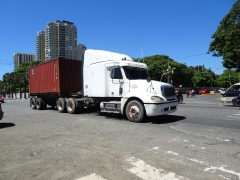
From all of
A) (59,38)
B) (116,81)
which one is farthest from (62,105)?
(59,38)

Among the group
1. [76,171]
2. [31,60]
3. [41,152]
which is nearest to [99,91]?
[41,152]

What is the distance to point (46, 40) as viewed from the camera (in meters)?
39.2

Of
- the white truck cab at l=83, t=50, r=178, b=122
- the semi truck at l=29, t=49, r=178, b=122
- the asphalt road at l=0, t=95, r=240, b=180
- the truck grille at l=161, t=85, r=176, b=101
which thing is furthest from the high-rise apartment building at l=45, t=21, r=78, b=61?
the asphalt road at l=0, t=95, r=240, b=180

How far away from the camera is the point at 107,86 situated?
10266mm

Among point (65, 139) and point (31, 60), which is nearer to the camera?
point (65, 139)

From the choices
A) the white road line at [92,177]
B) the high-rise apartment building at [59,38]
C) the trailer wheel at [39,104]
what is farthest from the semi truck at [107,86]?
the high-rise apartment building at [59,38]

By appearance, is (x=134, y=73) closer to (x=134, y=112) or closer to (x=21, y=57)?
(x=134, y=112)

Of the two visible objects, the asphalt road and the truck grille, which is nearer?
the asphalt road

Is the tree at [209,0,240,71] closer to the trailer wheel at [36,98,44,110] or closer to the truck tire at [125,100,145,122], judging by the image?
the truck tire at [125,100,145,122]

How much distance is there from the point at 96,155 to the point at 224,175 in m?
2.55

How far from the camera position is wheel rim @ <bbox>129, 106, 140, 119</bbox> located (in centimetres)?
899

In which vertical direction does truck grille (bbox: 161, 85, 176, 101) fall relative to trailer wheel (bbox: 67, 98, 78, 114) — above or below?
above

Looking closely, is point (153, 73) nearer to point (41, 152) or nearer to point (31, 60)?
point (31, 60)

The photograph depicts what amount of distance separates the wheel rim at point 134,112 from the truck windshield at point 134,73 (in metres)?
1.42
